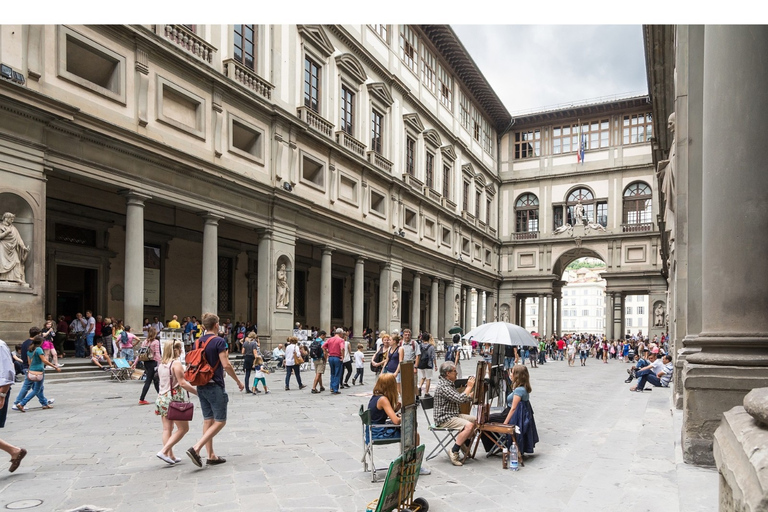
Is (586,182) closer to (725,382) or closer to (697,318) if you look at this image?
(697,318)

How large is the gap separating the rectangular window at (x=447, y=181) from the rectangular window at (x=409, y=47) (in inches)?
280

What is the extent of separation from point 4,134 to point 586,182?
42.3 metres

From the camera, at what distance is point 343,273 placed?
111ft

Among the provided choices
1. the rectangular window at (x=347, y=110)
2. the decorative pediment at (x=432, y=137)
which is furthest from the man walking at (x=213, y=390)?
the decorative pediment at (x=432, y=137)

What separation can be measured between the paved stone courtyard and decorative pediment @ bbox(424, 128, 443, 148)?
26640mm

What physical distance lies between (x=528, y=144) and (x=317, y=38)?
29.7 meters

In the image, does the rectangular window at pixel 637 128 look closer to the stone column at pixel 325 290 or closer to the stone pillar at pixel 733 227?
the stone column at pixel 325 290

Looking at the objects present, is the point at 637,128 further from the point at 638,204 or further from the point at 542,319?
the point at 542,319

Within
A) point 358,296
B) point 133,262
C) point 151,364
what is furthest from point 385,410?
point 358,296

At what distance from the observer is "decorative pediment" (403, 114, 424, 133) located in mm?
33094

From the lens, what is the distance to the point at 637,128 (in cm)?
4647

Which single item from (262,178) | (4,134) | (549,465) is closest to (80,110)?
(4,134)

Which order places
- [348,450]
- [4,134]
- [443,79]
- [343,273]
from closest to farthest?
[348,450], [4,134], [343,273], [443,79]

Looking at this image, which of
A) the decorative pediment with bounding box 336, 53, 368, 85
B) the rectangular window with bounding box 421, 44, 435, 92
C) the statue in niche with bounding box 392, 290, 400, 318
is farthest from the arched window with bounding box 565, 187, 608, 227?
the decorative pediment with bounding box 336, 53, 368, 85
